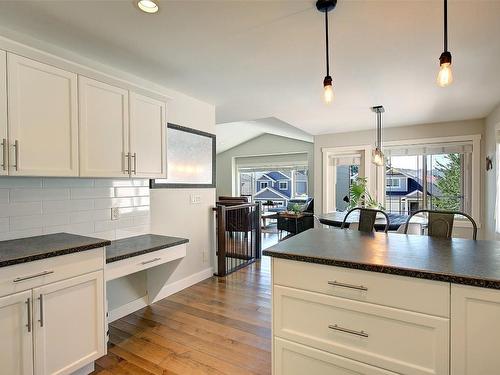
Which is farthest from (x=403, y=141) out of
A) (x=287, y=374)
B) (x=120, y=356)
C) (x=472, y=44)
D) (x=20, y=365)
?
(x=20, y=365)

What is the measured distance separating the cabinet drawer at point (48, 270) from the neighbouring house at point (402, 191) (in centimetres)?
520

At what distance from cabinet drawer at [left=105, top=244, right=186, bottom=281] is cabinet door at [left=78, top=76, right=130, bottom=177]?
2.29ft

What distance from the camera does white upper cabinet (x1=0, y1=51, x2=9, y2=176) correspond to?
1662 mm

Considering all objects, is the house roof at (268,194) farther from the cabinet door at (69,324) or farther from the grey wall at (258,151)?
the cabinet door at (69,324)

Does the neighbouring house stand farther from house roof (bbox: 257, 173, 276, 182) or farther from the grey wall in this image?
house roof (bbox: 257, 173, 276, 182)

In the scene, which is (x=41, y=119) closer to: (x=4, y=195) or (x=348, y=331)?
(x=4, y=195)

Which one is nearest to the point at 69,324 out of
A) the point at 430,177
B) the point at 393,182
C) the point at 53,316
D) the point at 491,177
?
the point at 53,316

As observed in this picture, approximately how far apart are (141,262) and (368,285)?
5.82 ft

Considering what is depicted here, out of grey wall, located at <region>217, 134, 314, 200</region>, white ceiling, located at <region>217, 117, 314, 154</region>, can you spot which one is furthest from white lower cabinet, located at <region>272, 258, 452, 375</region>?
grey wall, located at <region>217, 134, 314, 200</region>

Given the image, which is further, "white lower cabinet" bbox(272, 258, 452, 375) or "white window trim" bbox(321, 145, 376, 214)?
"white window trim" bbox(321, 145, 376, 214)

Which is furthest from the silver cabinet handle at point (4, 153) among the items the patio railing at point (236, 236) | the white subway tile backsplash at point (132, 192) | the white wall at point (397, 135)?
the white wall at point (397, 135)

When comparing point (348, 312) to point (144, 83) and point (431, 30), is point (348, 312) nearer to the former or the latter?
Result: point (431, 30)

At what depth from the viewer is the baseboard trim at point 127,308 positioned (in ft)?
8.68

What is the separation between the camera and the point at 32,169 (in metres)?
1.81
